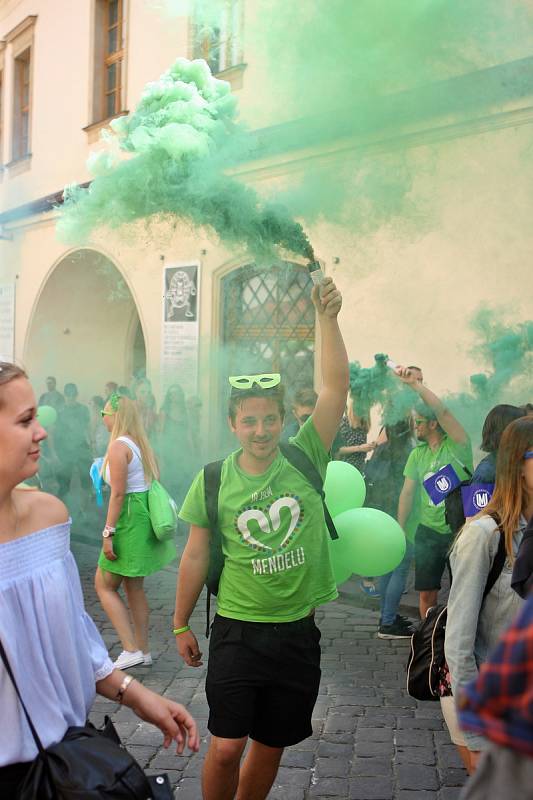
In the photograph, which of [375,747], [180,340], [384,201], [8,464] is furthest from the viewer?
[180,340]

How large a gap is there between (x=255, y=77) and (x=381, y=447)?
353 cm

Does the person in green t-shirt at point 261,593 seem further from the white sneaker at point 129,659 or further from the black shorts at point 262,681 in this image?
the white sneaker at point 129,659

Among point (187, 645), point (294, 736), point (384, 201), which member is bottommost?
point (294, 736)

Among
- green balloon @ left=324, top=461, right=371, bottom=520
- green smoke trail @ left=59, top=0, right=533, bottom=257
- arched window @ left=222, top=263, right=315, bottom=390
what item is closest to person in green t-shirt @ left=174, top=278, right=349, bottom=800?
green balloon @ left=324, top=461, right=371, bottom=520

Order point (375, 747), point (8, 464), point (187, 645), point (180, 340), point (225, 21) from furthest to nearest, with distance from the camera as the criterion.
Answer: point (180, 340), point (225, 21), point (375, 747), point (187, 645), point (8, 464)

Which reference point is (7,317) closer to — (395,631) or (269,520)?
(395,631)

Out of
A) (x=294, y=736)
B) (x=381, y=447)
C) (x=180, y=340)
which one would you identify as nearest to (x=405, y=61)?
(x=381, y=447)

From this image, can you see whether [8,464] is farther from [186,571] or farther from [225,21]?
[225,21]

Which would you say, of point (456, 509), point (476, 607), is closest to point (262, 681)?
point (476, 607)

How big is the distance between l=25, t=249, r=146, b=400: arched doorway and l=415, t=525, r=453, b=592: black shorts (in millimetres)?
9762

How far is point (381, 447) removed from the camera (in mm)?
6188

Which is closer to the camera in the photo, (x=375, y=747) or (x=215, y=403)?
(x=375, y=747)

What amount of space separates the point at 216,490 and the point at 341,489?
4.39 feet

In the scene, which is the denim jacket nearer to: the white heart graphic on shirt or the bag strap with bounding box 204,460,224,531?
the white heart graphic on shirt
